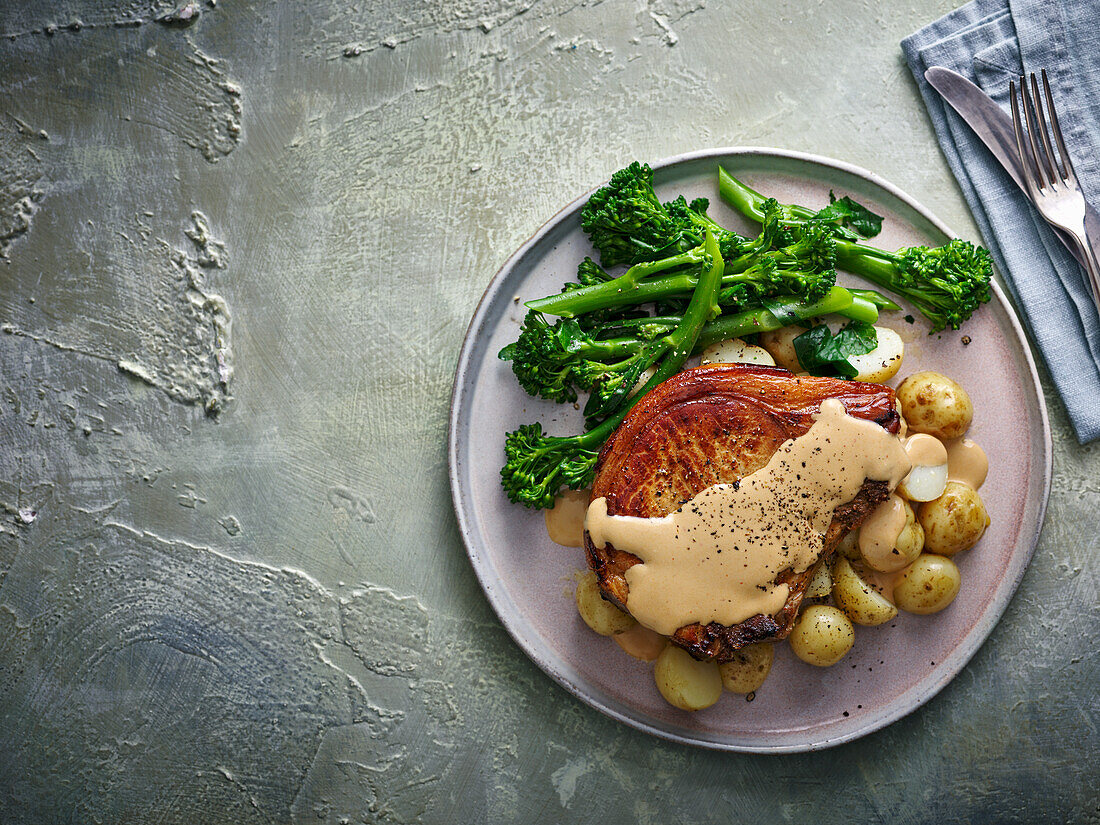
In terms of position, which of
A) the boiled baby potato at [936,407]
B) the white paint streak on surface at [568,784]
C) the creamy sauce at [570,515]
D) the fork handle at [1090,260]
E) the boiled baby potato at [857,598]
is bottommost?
the white paint streak on surface at [568,784]

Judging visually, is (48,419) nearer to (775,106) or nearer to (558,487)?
(558,487)

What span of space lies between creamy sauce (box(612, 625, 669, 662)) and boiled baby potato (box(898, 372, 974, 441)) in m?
1.19

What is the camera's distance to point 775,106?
278cm

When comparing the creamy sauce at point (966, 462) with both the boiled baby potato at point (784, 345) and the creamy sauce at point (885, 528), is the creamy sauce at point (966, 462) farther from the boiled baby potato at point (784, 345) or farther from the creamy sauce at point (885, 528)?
the boiled baby potato at point (784, 345)

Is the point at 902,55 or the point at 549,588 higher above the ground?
the point at 902,55

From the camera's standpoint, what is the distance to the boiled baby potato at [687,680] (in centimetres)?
243

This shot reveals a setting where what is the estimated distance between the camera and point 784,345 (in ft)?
8.32

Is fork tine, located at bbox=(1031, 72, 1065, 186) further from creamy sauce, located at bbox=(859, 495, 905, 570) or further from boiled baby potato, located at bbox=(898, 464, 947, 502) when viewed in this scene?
creamy sauce, located at bbox=(859, 495, 905, 570)

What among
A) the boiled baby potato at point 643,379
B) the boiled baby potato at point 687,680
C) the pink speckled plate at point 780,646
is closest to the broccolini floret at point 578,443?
the boiled baby potato at point 643,379

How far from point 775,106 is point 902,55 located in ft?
1.78

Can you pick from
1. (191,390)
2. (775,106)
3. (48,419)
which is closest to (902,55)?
(775,106)

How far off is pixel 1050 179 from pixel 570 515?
220 centimetres

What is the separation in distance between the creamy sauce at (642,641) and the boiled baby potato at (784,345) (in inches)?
43.2

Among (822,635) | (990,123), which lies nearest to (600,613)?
(822,635)
